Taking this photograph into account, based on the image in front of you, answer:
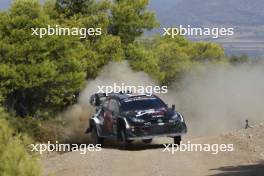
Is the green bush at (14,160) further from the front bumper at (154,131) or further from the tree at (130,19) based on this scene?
the tree at (130,19)

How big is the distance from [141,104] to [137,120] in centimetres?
99

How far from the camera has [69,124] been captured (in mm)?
33438

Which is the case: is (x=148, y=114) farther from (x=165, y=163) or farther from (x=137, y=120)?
(x=165, y=163)

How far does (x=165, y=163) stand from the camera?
60.7 ft

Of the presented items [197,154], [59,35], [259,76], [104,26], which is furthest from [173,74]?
[197,154]

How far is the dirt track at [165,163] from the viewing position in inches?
690

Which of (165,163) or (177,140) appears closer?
(165,163)

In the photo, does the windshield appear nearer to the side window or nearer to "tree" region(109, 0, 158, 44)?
the side window

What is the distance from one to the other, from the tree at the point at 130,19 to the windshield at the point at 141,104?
65.7ft

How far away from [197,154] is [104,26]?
71.9ft

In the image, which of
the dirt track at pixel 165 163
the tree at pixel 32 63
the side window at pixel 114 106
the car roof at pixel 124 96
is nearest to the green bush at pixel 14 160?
the dirt track at pixel 165 163

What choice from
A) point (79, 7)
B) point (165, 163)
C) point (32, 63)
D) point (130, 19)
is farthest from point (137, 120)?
point (79, 7)

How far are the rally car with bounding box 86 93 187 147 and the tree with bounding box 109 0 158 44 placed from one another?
1917 centimetres

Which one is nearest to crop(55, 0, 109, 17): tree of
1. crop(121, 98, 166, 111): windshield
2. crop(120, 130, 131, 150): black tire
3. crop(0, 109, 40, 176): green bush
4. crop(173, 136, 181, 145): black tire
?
crop(121, 98, 166, 111): windshield
